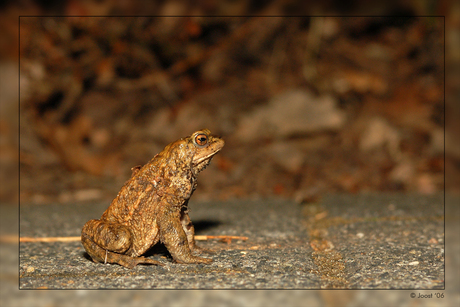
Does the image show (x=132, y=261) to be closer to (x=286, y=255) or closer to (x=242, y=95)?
(x=286, y=255)

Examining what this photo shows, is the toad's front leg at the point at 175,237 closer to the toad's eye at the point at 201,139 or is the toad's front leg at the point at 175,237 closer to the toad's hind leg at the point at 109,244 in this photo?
the toad's hind leg at the point at 109,244

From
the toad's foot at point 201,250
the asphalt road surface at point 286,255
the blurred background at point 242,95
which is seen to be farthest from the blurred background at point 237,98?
the toad's foot at point 201,250

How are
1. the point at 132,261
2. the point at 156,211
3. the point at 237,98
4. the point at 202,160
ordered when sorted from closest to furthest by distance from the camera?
1. the point at 132,261
2. the point at 156,211
3. the point at 202,160
4. the point at 237,98

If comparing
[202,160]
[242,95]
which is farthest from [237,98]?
[202,160]

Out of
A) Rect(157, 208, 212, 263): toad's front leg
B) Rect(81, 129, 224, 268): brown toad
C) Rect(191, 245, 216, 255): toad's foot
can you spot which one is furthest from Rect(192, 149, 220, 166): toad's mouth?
Rect(191, 245, 216, 255): toad's foot

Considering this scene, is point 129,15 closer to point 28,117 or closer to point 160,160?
point 28,117

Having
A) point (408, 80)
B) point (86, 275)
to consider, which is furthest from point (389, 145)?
point (86, 275)
